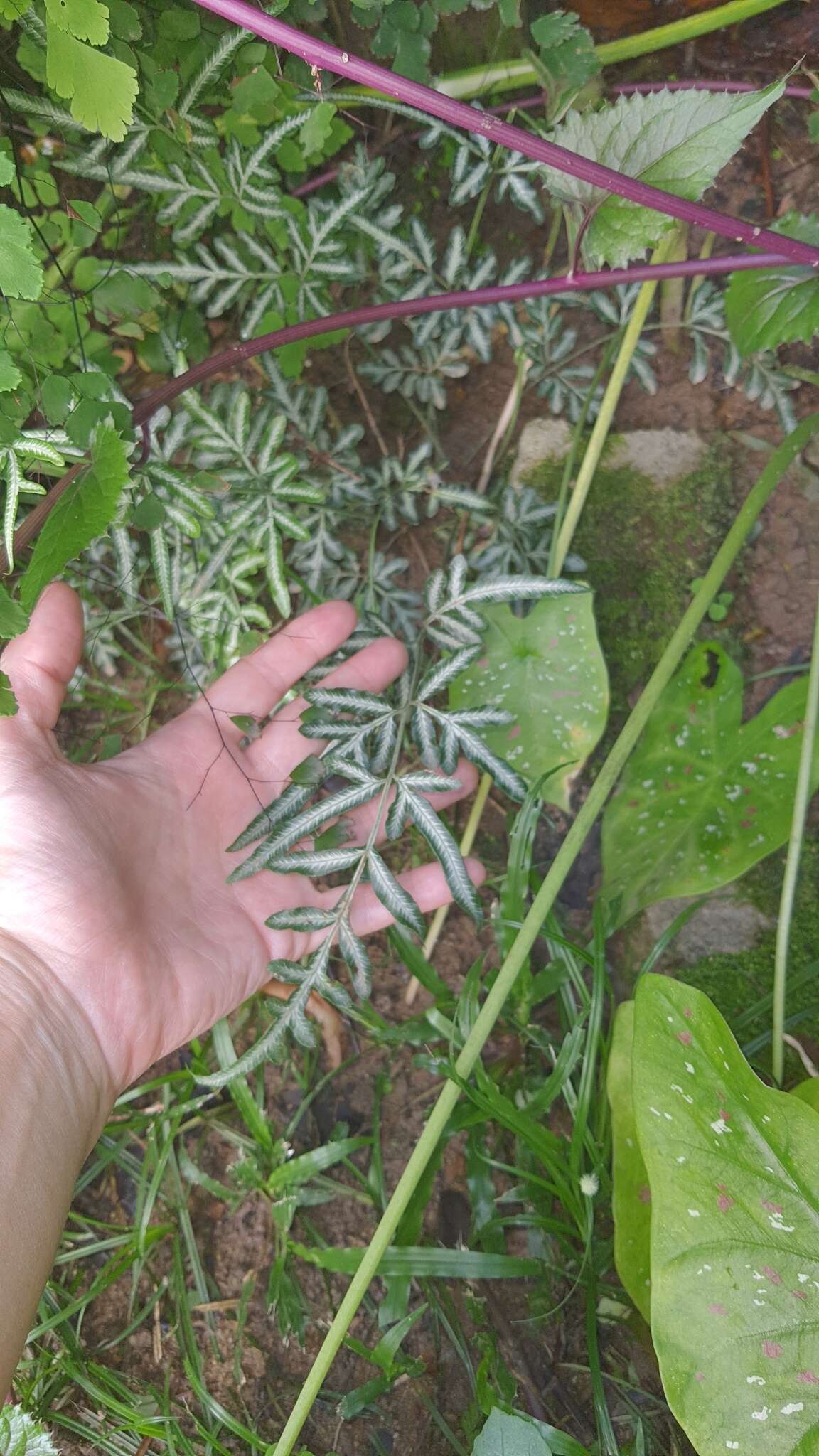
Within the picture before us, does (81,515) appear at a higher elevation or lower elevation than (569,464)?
higher

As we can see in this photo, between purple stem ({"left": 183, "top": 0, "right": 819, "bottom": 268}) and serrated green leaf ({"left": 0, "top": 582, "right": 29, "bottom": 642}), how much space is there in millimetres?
590

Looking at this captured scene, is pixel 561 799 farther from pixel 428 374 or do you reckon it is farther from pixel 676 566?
pixel 428 374

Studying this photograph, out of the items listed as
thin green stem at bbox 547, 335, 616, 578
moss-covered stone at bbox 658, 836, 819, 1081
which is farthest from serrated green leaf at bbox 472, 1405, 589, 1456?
thin green stem at bbox 547, 335, 616, 578

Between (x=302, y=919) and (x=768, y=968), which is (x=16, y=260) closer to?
(x=302, y=919)

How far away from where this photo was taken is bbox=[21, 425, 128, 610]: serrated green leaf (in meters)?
0.91

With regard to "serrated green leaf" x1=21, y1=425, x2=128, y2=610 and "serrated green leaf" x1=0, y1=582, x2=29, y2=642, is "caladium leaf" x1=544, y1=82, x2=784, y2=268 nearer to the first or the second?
"serrated green leaf" x1=21, y1=425, x2=128, y2=610

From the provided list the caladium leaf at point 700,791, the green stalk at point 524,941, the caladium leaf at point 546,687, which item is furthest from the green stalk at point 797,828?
the caladium leaf at point 546,687

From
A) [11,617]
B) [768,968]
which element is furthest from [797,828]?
[11,617]

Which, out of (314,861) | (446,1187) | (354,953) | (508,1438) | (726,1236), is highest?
(314,861)

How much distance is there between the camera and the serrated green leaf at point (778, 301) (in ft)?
4.24

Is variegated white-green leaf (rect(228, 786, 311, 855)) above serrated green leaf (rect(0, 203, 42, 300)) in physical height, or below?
below

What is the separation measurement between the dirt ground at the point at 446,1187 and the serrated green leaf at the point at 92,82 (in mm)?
1049

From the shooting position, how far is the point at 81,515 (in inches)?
37.5

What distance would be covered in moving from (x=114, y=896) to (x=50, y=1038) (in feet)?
0.68
